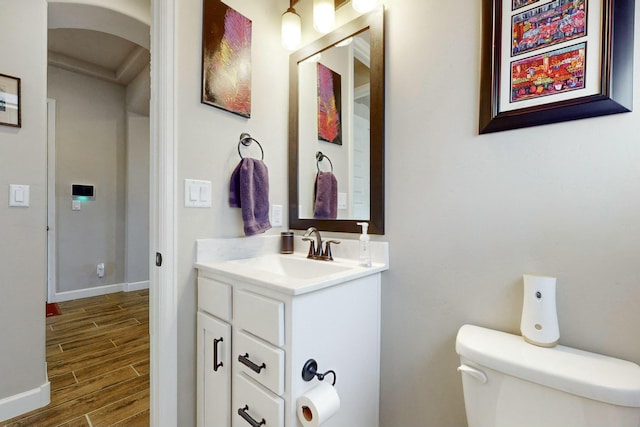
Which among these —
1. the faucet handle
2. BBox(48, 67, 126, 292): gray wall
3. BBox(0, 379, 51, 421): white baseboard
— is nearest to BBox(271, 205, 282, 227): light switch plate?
the faucet handle

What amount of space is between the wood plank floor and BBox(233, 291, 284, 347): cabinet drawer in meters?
1.06

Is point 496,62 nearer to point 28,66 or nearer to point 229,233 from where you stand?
point 229,233

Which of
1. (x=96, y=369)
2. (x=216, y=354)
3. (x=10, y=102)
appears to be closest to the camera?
(x=216, y=354)

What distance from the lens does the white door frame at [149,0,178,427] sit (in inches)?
43.8

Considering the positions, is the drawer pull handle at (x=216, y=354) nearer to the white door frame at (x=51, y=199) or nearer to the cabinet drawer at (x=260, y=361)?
the cabinet drawer at (x=260, y=361)

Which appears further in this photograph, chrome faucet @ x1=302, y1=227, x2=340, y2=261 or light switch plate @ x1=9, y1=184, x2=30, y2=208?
light switch plate @ x1=9, y1=184, x2=30, y2=208

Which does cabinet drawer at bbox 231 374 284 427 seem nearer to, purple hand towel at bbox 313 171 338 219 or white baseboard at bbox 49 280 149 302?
purple hand towel at bbox 313 171 338 219

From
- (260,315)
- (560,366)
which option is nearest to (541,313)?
(560,366)

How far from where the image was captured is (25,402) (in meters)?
1.46

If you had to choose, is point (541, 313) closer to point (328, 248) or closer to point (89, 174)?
point (328, 248)

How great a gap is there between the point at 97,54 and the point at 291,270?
3.49 metres

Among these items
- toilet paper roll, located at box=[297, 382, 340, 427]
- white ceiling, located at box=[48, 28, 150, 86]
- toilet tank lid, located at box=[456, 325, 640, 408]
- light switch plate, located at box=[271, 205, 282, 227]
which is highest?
white ceiling, located at box=[48, 28, 150, 86]

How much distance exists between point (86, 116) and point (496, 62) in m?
4.15

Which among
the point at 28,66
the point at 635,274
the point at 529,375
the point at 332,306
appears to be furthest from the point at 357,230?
the point at 28,66
